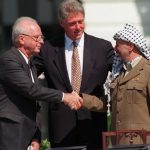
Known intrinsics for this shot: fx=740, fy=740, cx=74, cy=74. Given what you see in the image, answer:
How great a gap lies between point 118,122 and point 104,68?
0.70 m

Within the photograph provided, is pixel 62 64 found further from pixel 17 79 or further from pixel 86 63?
pixel 17 79

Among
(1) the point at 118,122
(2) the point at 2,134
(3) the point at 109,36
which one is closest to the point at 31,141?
(2) the point at 2,134

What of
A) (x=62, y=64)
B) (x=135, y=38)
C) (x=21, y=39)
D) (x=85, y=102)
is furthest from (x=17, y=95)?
(x=135, y=38)

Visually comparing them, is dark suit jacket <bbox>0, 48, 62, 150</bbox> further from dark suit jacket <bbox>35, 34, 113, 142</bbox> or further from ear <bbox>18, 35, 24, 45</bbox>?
dark suit jacket <bbox>35, 34, 113, 142</bbox>

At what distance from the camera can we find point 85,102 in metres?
6.00

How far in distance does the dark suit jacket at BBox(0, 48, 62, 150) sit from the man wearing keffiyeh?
0.54 meters

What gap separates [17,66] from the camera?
554 cm

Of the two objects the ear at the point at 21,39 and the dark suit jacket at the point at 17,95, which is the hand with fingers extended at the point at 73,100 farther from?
the ear at the point at 21,39

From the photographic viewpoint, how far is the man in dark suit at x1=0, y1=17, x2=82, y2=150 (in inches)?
218

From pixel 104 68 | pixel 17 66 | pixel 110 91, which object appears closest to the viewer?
pixel 17 66

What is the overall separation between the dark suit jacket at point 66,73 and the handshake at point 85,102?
0.19m

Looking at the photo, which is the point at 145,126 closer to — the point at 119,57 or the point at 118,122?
the point at 118,122

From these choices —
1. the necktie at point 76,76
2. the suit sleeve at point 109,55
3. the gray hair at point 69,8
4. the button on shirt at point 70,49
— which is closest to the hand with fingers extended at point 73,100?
the necktie at point 76,76

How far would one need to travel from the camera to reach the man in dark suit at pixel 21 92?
554 cm
